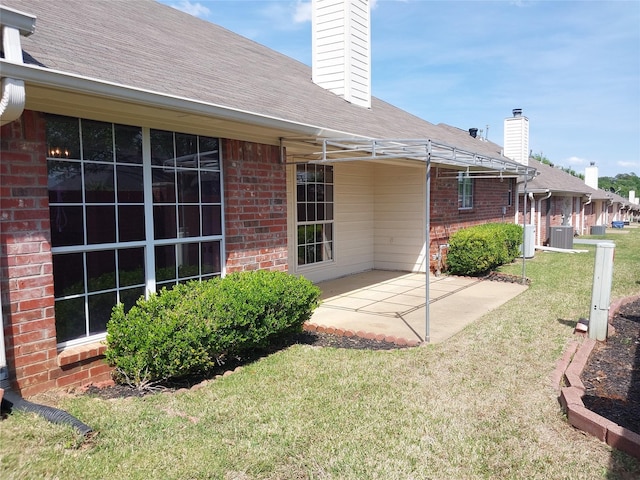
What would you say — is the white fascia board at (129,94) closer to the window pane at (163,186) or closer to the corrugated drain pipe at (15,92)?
the corrugated drain pipe at (15,92)

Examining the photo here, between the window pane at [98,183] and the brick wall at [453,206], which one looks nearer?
the window pane at [98,183]

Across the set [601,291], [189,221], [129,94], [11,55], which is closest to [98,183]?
[129,94]

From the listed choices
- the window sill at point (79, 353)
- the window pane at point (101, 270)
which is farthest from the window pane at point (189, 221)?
the window sill at point (79, 353)

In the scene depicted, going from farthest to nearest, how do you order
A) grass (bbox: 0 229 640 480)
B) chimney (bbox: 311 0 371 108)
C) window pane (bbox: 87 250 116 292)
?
chimney (bbox: 311 0 371 108)
window pane (bbox: 87 250 116 292)
grass (bbox: 0 229 640 480)

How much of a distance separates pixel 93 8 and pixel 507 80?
62.3ft

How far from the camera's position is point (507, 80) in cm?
2147

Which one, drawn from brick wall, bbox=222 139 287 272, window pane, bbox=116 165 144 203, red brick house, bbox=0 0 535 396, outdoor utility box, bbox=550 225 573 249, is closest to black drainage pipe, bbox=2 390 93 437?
red brick house, bbox=0 0 535 396

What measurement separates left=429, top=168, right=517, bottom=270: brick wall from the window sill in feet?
28.7

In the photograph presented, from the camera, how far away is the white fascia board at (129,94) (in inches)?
137

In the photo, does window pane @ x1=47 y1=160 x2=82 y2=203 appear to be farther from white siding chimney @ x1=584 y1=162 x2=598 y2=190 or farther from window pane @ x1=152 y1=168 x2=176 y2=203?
white siding chimney @ x1=584 y1=162 x2=598 y2=190

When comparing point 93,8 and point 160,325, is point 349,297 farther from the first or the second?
point 93,8

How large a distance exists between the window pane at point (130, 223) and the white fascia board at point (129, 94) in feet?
4.24

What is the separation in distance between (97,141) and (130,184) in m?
0.56

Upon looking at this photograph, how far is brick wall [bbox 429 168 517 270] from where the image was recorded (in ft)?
40.1
